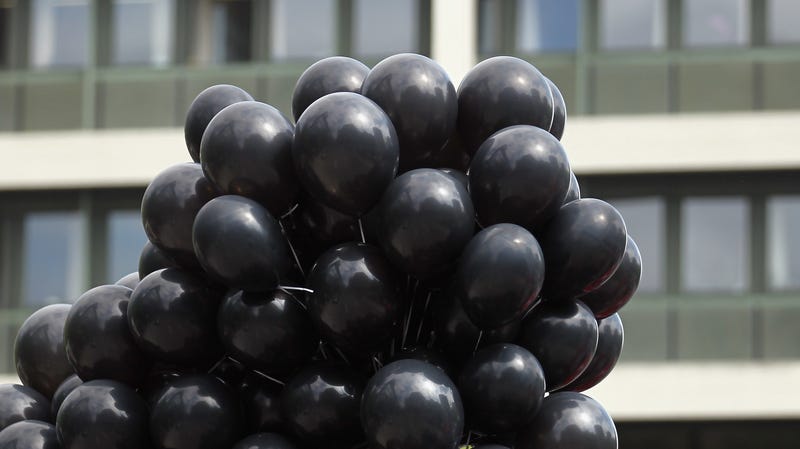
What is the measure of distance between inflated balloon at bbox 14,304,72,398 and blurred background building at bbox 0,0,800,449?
429 inches

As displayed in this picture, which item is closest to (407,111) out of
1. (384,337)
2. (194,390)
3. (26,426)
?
(384,337)

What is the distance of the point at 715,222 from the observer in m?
19.3

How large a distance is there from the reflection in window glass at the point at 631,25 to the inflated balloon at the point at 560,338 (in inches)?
504

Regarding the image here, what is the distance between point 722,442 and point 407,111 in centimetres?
1271

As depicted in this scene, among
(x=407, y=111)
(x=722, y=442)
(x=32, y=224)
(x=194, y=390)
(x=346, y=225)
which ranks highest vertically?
(x=407, y=111)

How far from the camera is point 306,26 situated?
20.3 meters

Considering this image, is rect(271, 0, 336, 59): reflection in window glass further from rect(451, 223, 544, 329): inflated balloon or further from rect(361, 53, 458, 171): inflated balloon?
rect(451, 223, 544, 329): inflated balloon

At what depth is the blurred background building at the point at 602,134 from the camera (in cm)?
1881

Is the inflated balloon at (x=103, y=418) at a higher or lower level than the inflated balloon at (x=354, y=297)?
lower

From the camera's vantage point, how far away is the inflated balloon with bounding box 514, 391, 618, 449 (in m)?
7.28

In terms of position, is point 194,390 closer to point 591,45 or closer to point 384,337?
point 384,337

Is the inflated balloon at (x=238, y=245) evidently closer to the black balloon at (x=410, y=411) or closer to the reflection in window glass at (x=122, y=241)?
the black balloon at (x=410, y=411)

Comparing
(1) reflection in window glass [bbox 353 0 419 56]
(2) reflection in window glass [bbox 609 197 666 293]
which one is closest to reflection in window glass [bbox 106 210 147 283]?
(1) reflection in window glass [bbox 353 0 419 56]

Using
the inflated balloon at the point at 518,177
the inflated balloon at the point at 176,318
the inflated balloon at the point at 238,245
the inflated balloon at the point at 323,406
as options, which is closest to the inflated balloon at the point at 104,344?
the inflated balloon at the point at 176,318
